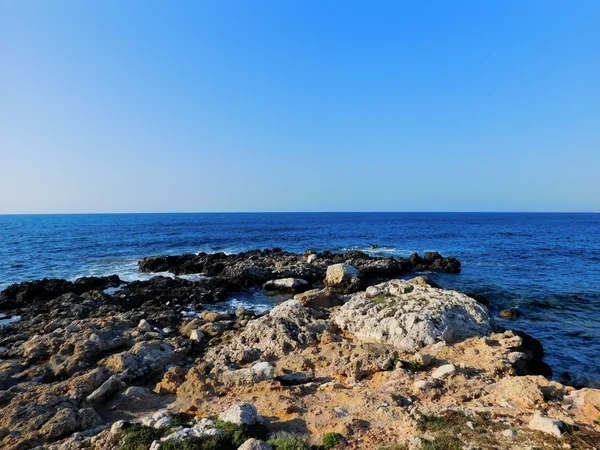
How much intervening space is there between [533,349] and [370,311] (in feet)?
23.3

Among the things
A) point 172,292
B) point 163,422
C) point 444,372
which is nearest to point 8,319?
point 172,292

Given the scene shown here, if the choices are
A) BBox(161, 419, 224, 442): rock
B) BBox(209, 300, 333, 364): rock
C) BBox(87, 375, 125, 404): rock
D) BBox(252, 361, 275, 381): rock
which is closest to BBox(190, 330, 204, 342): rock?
BBox(209, 300, 333, 364): rock

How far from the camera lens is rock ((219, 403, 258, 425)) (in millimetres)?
8578

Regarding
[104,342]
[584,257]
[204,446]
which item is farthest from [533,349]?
[584,257]

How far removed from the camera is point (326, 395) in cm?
1062

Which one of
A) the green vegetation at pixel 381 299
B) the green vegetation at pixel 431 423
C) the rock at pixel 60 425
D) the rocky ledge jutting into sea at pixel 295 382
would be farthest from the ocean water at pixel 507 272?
the rock at pixel 60 425

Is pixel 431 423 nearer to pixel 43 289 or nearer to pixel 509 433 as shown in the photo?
pixel 509 433

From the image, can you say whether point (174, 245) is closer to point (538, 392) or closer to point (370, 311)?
point (370, 311)

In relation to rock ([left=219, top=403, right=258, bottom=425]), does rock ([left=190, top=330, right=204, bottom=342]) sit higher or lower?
lower

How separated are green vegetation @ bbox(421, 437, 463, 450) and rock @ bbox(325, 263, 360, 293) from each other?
22416mm

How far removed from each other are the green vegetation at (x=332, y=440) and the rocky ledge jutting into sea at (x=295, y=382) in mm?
32

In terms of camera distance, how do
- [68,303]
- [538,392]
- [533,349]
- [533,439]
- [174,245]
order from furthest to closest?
[174,245]
[68,303]
[533,349]
[538,392]
[533,439]

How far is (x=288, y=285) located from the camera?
30.2 meters

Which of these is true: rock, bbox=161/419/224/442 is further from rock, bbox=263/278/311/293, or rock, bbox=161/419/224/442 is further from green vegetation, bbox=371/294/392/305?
rock, bbox=263/278/311/293
